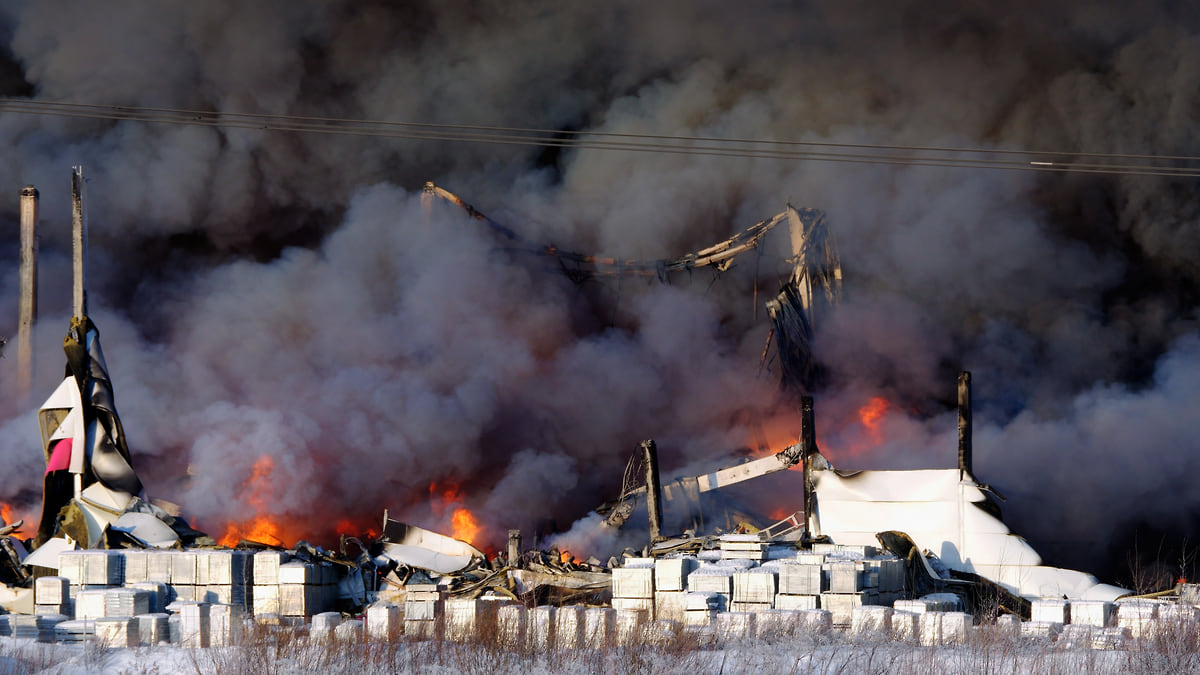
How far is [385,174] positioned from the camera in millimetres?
45625

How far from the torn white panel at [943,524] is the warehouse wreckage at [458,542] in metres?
0.02

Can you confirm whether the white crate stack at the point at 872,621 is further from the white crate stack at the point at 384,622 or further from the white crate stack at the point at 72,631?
the white crate stack at the point at 72,631

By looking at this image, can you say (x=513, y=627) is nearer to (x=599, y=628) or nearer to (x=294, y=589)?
(x=599, y=628)

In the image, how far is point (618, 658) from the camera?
14797 mm

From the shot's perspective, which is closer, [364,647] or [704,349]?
[364,647]

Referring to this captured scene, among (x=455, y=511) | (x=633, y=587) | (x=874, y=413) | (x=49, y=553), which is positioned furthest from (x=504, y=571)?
(x=874, y=413)

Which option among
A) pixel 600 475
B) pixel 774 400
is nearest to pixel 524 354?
pixel 600 475

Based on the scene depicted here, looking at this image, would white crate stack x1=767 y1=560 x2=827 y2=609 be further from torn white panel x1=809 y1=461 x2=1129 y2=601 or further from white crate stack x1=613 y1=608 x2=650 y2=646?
torn white panel x1=809 y1=461 x2=1129 y2=601

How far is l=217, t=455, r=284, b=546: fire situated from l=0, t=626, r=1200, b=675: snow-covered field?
1833cm

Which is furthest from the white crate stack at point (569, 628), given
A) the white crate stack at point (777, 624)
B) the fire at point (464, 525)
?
the fire at point (464, 525)

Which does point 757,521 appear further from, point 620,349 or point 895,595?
point 895,595

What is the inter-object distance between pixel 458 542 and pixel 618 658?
14.0 m

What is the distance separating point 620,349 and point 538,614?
25.3 meters

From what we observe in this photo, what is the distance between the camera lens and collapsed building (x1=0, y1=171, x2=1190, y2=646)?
1878cm
